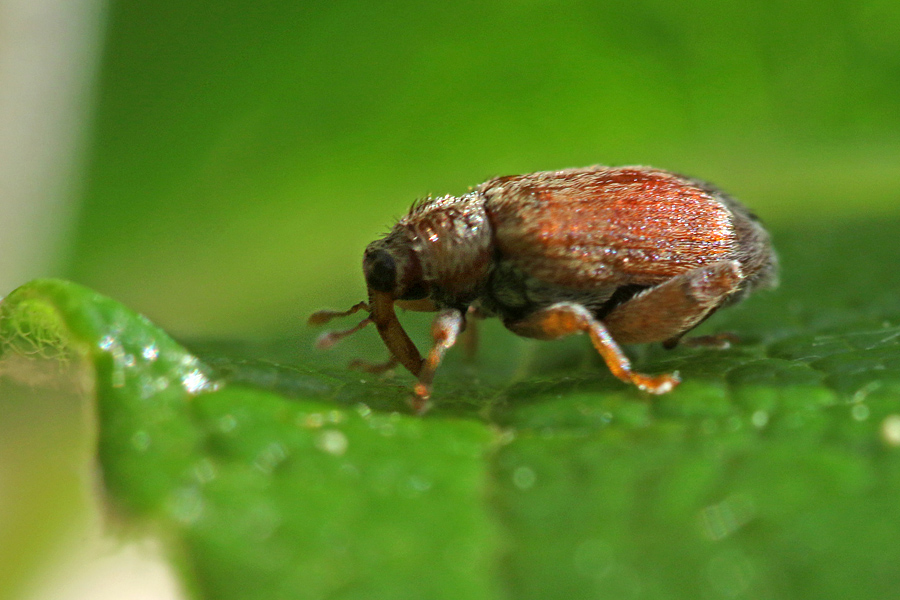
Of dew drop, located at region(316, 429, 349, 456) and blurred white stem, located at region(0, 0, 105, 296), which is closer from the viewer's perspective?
dew drop, located at region(316, 429, 349, 456)

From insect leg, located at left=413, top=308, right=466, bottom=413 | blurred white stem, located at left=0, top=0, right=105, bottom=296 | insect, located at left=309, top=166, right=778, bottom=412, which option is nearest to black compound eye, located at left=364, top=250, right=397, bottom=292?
insect, located at left=309, top=166, right=778, bottom=412

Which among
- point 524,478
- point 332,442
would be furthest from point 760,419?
point 332,442

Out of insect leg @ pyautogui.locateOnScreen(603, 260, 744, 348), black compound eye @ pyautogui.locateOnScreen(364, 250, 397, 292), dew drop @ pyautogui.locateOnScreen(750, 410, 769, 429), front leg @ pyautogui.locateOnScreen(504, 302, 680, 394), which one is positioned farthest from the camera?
black compound eye @ pyautogui.locateOnScreen(364, 250, 397, 292)

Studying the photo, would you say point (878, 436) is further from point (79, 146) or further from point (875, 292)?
point (79, 146)

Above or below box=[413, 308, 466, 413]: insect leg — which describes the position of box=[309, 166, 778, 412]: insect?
above

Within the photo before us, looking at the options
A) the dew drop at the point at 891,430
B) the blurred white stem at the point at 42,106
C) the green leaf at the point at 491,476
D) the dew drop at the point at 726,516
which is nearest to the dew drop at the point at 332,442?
the green leaf at the point at 491,476

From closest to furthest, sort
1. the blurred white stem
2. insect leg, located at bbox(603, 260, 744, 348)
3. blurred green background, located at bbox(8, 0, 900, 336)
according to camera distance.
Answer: insect leg, located at bbox(603, 260, 744, 348), blurred green background, located at bbox(8, 0, 900, 336), the blurred white stem

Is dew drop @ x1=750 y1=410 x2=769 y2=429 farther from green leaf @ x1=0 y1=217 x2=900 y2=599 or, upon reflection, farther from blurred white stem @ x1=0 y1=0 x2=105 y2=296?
blurred white stem @ x1=0 y1=0 x2=105 y2=296

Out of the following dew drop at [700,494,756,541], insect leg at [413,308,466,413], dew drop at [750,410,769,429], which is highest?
dew drop at [700,494,756,541]
